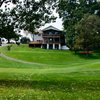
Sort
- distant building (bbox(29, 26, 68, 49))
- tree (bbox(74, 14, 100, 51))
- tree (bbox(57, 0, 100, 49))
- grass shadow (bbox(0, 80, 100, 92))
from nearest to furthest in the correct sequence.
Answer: grass shadow (bbox(0, 80, 100, 92)) → tree (bbox(74, 14, 100, 51)) → tree (bbox(57, 0, 100, 49)) → distant building (bbox(29, 26, 68, 49))

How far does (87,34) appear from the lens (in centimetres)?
10350

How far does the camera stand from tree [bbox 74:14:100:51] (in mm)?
103375

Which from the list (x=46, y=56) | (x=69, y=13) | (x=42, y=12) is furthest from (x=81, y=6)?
(x=42, y=12)

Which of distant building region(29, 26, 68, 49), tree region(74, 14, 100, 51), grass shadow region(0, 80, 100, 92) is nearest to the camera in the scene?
grass shadow region(0, 80, 100, 92)

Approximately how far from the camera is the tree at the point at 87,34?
10338 cm

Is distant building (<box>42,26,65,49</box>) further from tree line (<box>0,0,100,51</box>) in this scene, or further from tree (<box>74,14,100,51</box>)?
tree (<box>74,14,100,51</box>)

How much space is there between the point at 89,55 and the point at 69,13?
25.0 meters

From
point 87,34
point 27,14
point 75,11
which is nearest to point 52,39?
point 75,11

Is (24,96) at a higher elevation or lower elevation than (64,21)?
lower

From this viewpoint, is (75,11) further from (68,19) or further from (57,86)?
(57,86)

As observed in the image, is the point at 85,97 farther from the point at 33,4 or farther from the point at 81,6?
the point at 81,6

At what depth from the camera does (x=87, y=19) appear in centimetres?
10688

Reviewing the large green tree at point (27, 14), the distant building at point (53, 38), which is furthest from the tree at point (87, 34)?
the large green tree at point (27, 14)

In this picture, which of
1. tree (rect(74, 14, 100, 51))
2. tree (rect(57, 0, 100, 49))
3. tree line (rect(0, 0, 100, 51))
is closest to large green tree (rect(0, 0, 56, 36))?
tree line (rect(0, 0, 100, 51))
